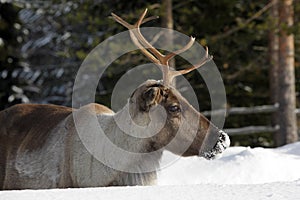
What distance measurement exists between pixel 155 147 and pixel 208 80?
270 inches

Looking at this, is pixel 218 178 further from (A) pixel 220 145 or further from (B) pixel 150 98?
(B) pixel 150 98

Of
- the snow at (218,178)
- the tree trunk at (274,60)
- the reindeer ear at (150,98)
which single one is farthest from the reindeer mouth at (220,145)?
the tree trunk at (274,60)

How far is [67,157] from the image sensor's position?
4973mm

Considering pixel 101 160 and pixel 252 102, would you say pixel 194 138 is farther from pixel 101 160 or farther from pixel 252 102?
pixel 252 102

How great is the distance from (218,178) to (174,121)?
896 mm

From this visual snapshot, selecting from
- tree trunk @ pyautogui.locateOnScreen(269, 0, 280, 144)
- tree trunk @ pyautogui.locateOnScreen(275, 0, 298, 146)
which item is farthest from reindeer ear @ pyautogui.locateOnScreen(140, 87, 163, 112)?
tree trunk @ pyautogui.locateOnScreen(269, 0, 280, 144)

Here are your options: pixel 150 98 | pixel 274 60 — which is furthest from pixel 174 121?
pixel 274 60

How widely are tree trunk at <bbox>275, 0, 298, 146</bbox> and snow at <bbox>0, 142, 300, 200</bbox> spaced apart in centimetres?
413

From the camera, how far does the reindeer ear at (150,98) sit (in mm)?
4641

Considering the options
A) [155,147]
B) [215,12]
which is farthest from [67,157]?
[215,12]

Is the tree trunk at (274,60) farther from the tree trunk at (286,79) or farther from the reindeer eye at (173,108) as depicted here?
the reindeer eye at (173,108)

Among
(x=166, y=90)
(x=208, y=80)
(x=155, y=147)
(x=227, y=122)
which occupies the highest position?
(x=166, y=90)

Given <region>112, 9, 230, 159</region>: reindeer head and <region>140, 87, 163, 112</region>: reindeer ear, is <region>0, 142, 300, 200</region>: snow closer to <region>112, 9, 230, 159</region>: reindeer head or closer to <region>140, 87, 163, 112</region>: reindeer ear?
<region>112, 9, 230, 159</region>: reindeer head

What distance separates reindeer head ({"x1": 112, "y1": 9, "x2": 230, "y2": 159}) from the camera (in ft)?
15.5
